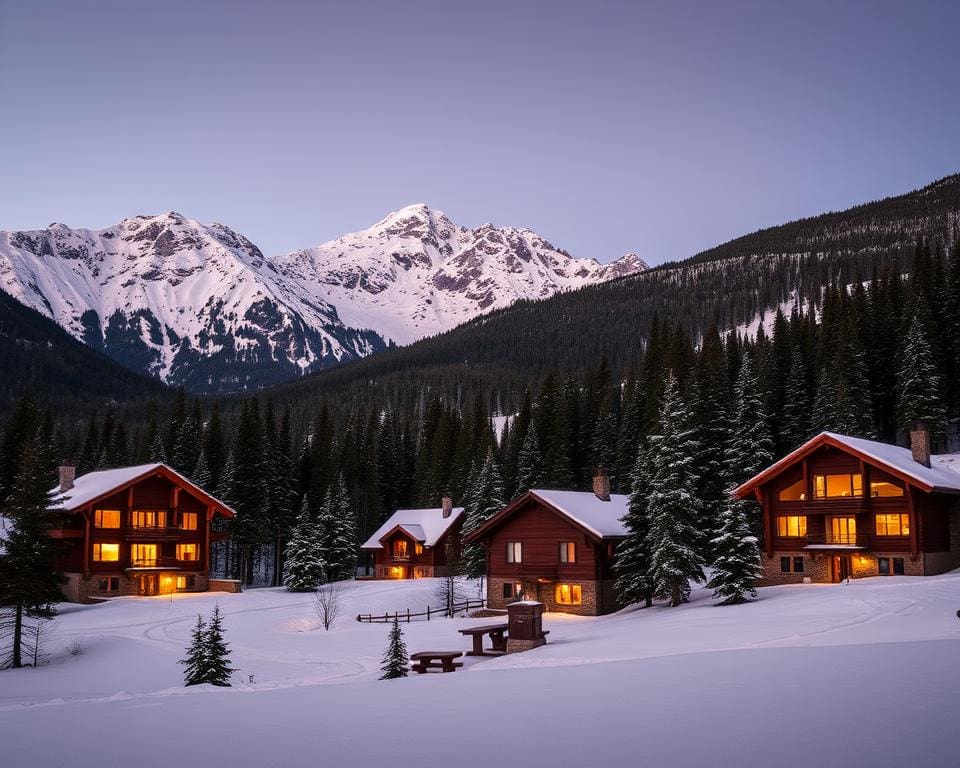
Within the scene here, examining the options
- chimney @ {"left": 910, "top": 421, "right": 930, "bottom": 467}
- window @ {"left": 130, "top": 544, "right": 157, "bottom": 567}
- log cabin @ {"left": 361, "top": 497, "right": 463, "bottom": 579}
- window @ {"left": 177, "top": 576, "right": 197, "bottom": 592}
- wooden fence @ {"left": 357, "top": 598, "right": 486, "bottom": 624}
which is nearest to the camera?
chimney @ {"left": 910, "top": 421, "right": 930, "bottom": 467}

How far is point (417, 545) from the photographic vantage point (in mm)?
79438

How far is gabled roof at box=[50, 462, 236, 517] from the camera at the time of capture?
2263 inches

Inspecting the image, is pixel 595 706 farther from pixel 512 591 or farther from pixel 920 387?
pixel 920 387

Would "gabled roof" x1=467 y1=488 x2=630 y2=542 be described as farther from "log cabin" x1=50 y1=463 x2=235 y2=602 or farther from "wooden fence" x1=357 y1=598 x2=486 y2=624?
"log cabin" x1=50 y1=463 x2=235 y2=602

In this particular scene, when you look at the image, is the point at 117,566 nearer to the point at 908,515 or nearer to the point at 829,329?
the point at 908,515

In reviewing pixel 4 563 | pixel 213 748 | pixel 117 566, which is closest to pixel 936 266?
pixel 117 566

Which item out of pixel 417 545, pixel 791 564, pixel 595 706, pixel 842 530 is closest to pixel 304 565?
pixel 417 545

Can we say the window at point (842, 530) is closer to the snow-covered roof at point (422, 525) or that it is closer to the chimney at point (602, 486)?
the chimney at point (602, 486)

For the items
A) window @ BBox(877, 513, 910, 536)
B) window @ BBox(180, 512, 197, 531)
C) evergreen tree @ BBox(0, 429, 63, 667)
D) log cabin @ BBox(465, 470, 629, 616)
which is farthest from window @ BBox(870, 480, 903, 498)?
window @ BBox(180, 512, 197, 531)

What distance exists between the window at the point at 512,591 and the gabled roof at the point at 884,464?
1407 cm

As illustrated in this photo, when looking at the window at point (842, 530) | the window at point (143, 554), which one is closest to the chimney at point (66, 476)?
the window at point (143, 554)

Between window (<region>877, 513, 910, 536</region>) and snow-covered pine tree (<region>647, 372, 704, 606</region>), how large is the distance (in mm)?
9547

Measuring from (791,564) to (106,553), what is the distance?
146 ft

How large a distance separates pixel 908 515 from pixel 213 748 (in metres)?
39.4
